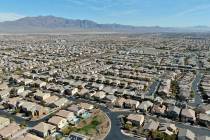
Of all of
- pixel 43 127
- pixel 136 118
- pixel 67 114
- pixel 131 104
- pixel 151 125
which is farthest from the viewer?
pixel 131 104

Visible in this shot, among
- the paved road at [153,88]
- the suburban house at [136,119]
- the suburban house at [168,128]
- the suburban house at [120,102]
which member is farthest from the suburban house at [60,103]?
the suburban house at [168,128]

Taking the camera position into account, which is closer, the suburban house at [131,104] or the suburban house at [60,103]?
the suburban house at [60,103]

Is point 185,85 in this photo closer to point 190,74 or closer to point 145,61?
point 190,74

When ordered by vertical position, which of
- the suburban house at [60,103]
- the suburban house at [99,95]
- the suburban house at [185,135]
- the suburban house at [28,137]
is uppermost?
the suburban house at [99,95]

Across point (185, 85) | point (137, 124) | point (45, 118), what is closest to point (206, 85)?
point (185, 85)

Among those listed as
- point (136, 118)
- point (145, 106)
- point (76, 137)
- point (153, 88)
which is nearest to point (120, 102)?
point (145, 106)

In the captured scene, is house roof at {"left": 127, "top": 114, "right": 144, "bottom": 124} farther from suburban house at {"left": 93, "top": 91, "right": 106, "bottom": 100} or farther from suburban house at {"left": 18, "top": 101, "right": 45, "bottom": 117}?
suburban house at {"left": 18, "top": 101, "right": 45, "bottom": 117}

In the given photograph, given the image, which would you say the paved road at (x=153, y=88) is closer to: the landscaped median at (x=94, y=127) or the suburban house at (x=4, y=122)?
the landscaped median at (x=94, y=127)

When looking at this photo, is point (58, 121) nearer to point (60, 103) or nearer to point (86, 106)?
point (86, 106)
